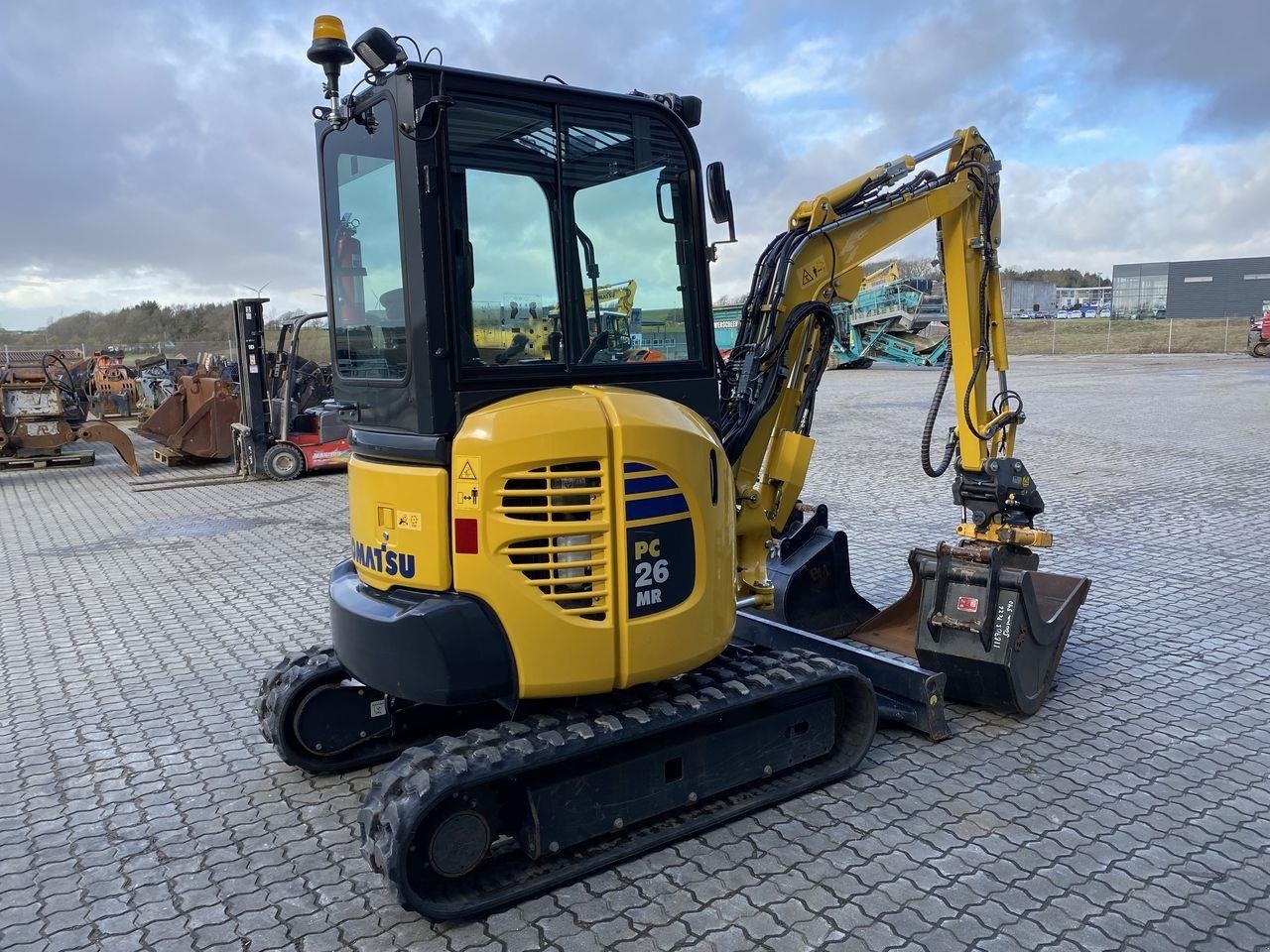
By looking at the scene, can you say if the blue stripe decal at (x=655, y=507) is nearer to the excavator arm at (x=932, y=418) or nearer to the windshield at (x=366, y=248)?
the windshield at (x=366, y=248)

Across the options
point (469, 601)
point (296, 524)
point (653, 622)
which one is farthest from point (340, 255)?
point (296, 524)

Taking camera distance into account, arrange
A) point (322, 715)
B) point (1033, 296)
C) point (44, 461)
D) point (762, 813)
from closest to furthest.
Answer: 1. point (762, 813)
2. point (322, 715)
3. point (44, 461)
4. point (1033, 296)

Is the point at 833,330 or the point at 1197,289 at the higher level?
the point at 1197,289

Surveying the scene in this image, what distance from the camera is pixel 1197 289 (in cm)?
6606

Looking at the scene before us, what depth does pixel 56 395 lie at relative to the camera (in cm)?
1597

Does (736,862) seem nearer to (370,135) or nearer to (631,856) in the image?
(631,856)

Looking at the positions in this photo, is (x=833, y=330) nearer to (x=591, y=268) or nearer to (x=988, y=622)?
(x=988, y=622)

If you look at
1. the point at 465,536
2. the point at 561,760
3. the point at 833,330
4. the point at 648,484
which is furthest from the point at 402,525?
the point at 833,330

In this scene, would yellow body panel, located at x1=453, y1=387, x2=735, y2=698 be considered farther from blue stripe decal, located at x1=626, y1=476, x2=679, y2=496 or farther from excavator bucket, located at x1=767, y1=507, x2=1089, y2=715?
excavator bucket, located at x1=767, y1=507, x2=1089, y2=715

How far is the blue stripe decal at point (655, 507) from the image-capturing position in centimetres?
346

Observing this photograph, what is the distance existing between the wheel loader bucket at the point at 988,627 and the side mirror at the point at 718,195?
2.24 meters

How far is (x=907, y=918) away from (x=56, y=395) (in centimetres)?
1690

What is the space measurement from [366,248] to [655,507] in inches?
60.1

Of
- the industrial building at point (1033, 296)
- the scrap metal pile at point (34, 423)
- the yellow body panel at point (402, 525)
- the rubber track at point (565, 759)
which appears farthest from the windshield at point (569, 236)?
the industrial building at point (1033, 296)
